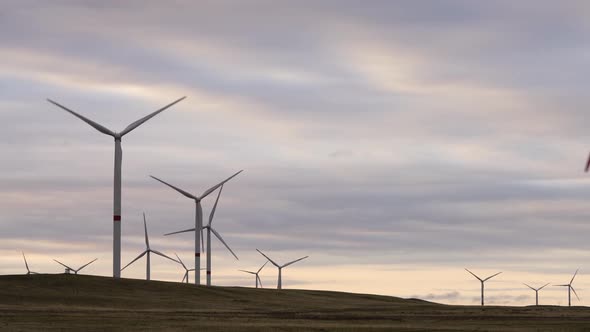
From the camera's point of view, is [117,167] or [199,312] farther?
[117,167]

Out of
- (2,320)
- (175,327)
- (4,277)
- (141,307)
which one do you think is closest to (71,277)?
(4,277)

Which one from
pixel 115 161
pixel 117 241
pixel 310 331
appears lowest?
pixel 310 331

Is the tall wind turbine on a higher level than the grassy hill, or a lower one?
higher

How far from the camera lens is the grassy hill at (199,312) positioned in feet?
309

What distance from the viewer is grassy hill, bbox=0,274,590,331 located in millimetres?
94062

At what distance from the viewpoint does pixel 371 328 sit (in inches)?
3644

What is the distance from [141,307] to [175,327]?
196 ft

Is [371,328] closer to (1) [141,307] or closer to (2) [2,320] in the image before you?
(2) [2,320]

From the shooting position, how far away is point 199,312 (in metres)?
132

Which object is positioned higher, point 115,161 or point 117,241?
point 115,161

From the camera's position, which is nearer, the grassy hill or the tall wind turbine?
the grassy hill

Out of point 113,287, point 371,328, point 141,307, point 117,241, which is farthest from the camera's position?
point 113,287

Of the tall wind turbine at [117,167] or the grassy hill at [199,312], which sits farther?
the tall wind turbine at [117,167]

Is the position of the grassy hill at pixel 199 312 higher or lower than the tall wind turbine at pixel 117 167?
lower
